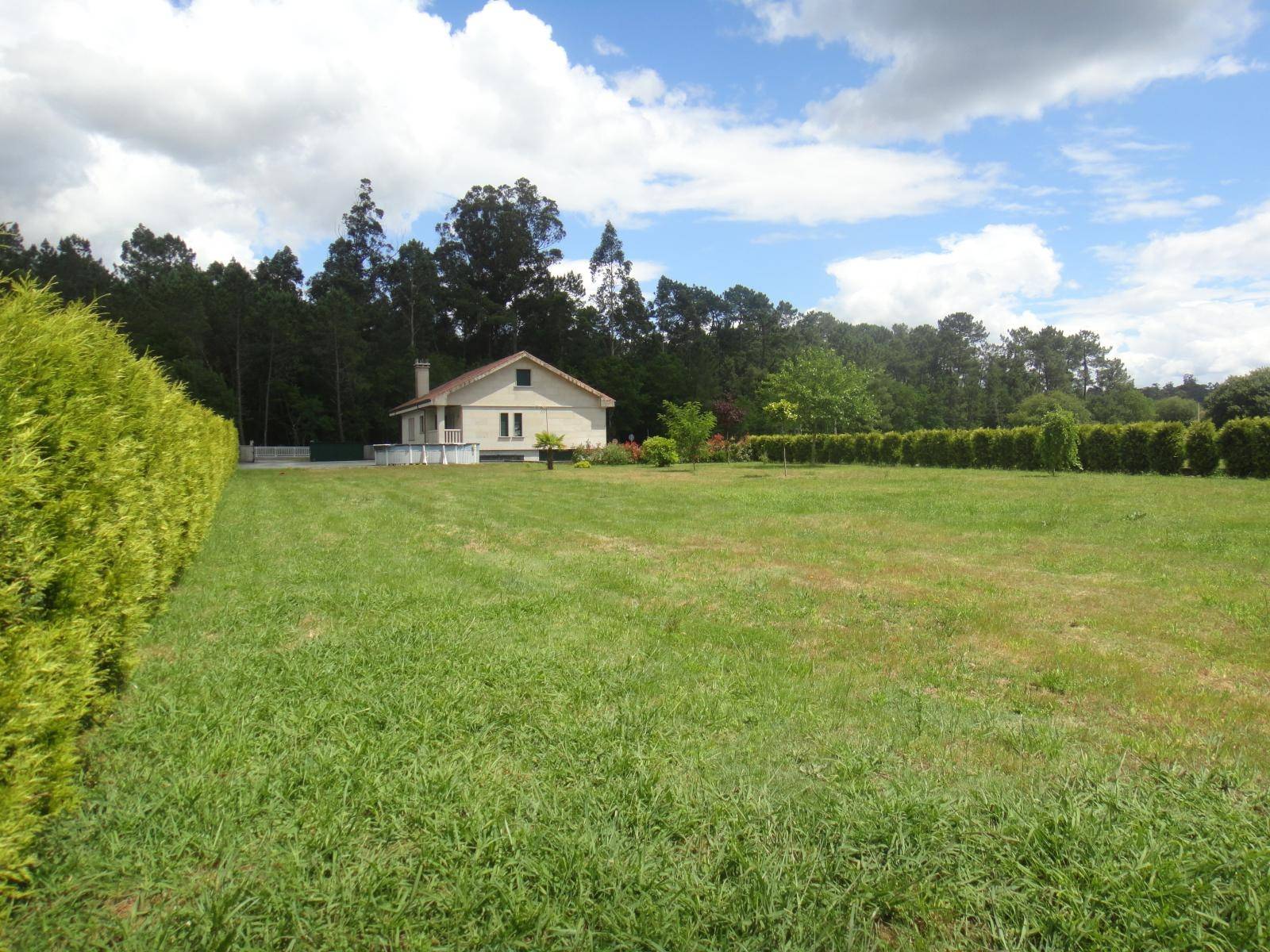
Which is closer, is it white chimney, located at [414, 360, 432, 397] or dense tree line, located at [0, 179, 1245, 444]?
white chimney, located at [414, 360, 432, 397]

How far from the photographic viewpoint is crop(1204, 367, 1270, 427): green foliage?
39312 millimetres

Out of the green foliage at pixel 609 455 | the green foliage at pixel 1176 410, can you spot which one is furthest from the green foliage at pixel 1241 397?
the green foliage at pixel 609 455

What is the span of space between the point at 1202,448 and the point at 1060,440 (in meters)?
3.61

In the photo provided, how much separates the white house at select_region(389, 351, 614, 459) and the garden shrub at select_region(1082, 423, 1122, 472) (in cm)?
2232

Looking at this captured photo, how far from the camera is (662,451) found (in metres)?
31.1

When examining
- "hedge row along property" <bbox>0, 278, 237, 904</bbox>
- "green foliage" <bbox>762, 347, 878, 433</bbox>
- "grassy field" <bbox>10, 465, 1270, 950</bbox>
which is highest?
"green foliage" <bbox>762, 347, 878, 433</bbox>

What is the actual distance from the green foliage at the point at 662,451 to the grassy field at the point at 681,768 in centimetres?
2395

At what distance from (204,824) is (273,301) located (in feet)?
180

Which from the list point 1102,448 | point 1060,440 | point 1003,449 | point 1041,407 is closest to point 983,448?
point 1003,449

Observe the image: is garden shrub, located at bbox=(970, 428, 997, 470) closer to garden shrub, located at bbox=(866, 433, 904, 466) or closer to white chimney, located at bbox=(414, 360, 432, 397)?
garden shrub, located at bbox=(866, 433, 904, 466)

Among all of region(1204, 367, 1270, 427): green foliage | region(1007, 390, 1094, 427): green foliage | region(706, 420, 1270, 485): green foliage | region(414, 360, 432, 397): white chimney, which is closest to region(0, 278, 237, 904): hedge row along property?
region(706, 420, 1270, 485): green foliage

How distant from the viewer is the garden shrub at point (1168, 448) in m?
20.7

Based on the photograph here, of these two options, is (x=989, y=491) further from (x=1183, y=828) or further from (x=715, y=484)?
(x=1183, y=828)

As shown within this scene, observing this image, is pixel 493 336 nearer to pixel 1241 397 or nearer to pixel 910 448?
pixel 910 448
